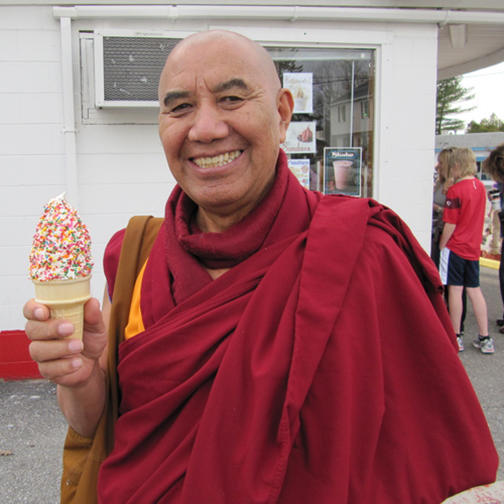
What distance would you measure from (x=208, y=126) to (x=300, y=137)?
10.8ft

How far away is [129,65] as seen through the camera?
405cm

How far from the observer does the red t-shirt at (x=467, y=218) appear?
4934 mm

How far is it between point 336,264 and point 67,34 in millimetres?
3604

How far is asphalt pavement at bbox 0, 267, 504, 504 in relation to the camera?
298 cm

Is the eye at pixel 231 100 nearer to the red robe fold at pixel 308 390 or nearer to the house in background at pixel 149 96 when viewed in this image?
the red robe fold at pixel 308 390

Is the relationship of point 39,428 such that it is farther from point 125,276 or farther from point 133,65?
point 133,65

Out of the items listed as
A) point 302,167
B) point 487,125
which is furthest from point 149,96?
point 487,125

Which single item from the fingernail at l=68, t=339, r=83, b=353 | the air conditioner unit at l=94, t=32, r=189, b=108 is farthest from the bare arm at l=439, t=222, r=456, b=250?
the fingernail at l=68, t=339, r=83, b=353

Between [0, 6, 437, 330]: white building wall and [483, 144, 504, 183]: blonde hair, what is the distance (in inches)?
54.8

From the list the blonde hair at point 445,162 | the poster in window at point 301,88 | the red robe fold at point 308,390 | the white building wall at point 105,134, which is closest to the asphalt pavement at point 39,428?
the white building wall at point 105,134

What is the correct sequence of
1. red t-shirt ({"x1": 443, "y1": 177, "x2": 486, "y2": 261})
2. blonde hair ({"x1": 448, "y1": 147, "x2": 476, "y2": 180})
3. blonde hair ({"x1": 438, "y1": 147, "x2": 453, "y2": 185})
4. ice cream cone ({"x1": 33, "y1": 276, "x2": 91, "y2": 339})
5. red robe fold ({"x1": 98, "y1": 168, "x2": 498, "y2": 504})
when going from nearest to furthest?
1. red robe fold ({"x1": 98, "y1": 168, "x2": 498, "y2": 504})
2. ice cream cone ({"x1": 33, "y1": 276, "x2": 91, "y2": 339})
3. red t-shirt ({"x1": 443, "y1": 177, "x2": 486, "y2": 261})
4. blonde hair ({"x1": 448, "y1": 147, "x2": 476, "y2": 180})
5. blonde hair ({"x1": 438, "y1": 147, "x2": 453, "y2": 185})

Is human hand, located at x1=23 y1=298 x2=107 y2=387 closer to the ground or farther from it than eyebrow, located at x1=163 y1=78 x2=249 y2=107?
closer to the ground

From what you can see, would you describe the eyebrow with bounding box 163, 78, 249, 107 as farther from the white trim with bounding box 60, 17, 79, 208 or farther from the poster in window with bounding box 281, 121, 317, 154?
the poster in window with bounding box 281, 121, 317, 154

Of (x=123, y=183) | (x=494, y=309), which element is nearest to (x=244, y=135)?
(x=123, y=183)
